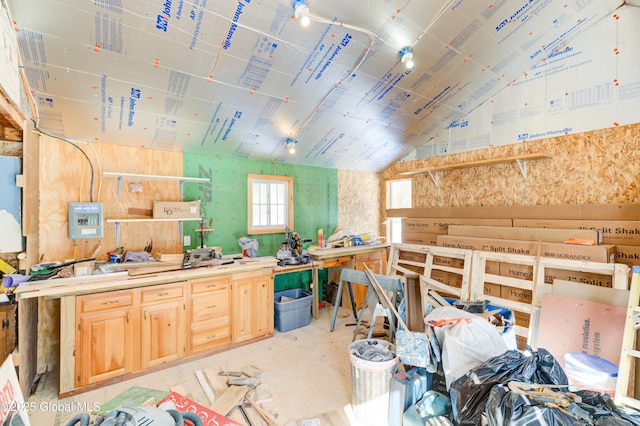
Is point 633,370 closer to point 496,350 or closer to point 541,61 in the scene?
point 496,350

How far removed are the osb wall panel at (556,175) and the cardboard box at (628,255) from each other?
1.80 feet

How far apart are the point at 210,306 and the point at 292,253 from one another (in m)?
1.26

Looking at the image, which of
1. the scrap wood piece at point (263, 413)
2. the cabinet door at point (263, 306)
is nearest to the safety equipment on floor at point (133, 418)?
the scrap wood piece at point (263, 413)

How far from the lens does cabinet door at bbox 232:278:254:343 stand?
3227 millimetres

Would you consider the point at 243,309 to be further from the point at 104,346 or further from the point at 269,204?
the point at 269,204

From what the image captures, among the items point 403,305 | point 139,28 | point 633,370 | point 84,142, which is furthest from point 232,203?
point 633,370

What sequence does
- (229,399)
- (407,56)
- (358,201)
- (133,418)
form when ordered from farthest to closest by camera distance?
(358,201)
(407,56)
(229,399)
(133,418)

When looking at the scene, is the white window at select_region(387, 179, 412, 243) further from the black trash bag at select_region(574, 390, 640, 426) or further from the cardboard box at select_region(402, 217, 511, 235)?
the black trash bag at select_region(574, 390, 640, 426)

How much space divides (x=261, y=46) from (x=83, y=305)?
2.64m

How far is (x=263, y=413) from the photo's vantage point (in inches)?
85.5

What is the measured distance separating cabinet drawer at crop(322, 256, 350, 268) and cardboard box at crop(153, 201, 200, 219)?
5.88 feet

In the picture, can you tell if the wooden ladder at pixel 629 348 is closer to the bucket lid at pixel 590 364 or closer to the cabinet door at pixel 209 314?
the bucket lid at pixel 590 364

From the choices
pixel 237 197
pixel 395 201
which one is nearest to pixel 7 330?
pixel 237 197

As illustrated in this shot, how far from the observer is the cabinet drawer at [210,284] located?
2974mm
